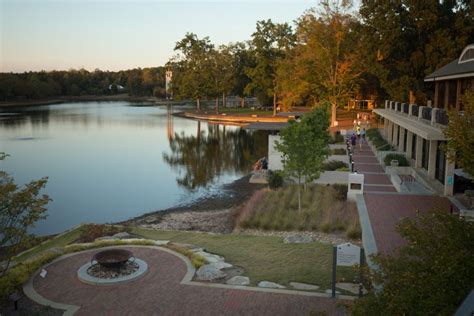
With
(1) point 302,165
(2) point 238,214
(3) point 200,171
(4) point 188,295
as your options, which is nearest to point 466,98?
(4) point 188,295

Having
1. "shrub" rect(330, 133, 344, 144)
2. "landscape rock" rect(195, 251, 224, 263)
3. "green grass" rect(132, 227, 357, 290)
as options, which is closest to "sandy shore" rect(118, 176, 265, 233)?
"green grass" rect(132, 227, 357, 290)

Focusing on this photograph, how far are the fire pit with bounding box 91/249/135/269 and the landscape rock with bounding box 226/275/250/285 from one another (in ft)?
9.84

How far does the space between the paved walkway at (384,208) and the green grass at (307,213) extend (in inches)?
40.6

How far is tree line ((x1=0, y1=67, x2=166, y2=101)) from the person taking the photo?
13262cm

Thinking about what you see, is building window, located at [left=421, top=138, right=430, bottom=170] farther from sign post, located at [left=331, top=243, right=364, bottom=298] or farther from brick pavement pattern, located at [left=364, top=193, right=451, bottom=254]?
sign post, located at [left=331, top=243, right=364, bottom=298]

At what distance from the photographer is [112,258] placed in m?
12.9

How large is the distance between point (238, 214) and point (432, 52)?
23383 mm

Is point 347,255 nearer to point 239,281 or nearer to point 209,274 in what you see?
point 239,281

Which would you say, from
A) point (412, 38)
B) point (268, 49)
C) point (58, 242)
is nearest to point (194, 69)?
point (268, 49)

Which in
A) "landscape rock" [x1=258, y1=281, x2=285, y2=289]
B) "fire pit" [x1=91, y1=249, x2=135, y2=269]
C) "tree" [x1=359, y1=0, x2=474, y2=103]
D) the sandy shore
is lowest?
the sandy shore

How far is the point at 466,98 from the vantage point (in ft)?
31.0

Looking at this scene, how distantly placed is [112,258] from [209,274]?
9.30 ft

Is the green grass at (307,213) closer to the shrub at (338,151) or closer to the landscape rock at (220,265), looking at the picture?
the landscape rock at (220,265)

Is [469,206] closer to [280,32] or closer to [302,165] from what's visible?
[302,165]
